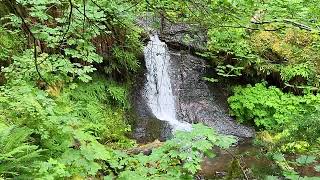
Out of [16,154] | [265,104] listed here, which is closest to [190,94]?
[265,104]

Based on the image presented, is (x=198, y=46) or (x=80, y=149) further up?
(x=198, y=46)

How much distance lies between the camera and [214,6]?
3771 mm

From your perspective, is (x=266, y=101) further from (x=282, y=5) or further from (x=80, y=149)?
(x=80, y=149)

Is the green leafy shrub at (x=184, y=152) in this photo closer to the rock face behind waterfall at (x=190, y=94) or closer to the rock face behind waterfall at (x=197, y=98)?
the rock face behind waterfall at (x=190, y=94)

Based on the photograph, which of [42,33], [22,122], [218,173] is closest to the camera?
[42,33]

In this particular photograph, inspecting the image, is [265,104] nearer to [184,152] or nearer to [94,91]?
[94,91]

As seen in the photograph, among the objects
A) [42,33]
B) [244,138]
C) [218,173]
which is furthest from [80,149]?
[244,138]

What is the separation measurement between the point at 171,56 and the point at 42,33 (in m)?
6.48

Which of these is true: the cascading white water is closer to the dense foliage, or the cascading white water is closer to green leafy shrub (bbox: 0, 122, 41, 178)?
the dense foliage

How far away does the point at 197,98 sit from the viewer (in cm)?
1037

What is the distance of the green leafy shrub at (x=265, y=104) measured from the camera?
993 cm

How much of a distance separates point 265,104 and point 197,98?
1.69 metres

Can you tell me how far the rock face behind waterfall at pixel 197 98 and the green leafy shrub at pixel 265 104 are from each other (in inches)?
13.0

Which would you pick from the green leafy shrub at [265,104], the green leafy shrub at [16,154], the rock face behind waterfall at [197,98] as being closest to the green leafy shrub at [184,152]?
the green leafy shrub at [16,154]
